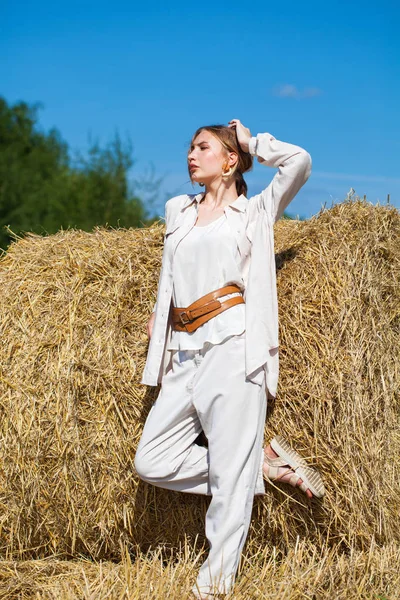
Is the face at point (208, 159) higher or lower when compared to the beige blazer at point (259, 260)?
higher

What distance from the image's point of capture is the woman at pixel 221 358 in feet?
11.5

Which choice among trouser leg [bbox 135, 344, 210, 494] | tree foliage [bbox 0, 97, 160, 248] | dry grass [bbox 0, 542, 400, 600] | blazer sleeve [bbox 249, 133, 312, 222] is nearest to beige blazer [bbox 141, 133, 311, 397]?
blazer sleeve [bbox 249, 133, 312, 222]

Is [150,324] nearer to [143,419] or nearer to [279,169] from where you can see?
[143,419]

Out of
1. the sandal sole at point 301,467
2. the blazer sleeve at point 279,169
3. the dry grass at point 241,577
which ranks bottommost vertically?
the dry grass at point 241,577

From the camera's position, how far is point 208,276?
362 centimetres

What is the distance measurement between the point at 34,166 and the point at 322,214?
26.3 meters

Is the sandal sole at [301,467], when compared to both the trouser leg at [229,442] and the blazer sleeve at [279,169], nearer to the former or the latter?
the trouser leg at [229,442]

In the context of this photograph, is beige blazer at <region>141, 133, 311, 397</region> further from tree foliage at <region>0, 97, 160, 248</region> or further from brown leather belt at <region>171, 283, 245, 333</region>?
tree foliage at <region>0, 97, 160, 248</region>

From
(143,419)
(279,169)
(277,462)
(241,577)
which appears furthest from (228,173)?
(241,577)

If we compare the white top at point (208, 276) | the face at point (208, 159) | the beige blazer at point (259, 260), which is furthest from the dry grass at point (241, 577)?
the face at point (208, 159)

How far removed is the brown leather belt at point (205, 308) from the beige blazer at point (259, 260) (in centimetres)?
8

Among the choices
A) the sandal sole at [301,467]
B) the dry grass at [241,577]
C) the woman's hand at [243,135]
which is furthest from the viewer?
the woman's hand at [243,135]

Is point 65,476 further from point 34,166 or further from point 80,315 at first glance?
point 34,166

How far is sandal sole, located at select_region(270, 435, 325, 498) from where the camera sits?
3.71 metres
